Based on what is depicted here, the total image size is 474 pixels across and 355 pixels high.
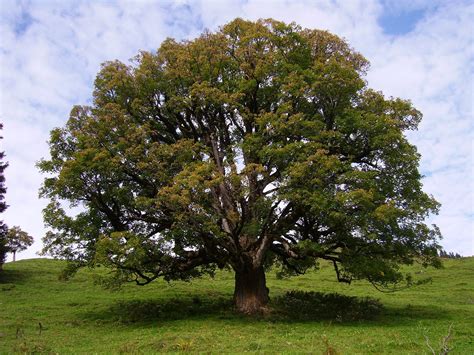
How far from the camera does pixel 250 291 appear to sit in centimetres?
2488

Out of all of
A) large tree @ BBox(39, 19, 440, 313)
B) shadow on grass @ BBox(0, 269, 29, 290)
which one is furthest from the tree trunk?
shadow on grass @ BBox(0, 269, 29, 290)

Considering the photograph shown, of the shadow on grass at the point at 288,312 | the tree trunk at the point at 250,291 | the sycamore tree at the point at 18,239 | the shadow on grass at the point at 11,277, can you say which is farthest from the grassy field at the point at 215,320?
the sycamore tree at the point at 18,239

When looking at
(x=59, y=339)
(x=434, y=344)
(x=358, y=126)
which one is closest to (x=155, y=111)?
(x=358, y=126)

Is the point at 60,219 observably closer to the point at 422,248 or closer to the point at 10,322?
the point at 10,322

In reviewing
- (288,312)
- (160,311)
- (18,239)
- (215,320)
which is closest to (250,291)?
(288,312)

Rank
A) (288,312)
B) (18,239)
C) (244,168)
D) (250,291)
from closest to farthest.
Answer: (244,168) → (288,312) → (250,291) → (18,239)

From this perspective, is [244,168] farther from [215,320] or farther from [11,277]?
[11,277]

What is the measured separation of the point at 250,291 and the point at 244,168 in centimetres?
735

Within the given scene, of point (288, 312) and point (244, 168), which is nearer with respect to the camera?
point (244, 168)

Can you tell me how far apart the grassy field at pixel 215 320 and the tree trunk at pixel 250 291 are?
0.94 meters

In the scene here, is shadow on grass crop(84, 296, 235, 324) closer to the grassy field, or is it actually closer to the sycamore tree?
the grassy field

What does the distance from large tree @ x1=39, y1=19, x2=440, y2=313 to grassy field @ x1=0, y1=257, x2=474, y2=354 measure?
2.40m

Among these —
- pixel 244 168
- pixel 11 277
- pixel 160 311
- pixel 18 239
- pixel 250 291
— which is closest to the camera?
pixel 244 168

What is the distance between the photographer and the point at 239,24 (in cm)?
2619
